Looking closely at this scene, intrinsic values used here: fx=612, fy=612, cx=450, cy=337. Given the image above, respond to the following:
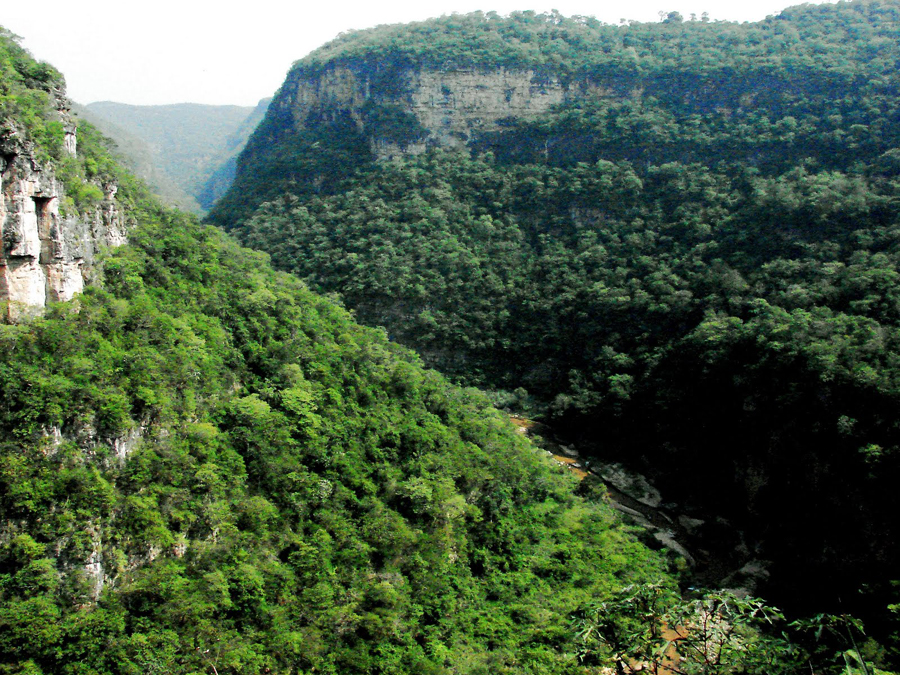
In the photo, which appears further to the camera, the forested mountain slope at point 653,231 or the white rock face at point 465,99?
the white rock face at point 465,99

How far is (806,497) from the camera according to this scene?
83.9 ft

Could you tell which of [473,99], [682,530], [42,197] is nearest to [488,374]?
[682,530]

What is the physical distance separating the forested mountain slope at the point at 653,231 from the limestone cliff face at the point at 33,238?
26.1m

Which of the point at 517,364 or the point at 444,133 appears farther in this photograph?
the point at 444,133

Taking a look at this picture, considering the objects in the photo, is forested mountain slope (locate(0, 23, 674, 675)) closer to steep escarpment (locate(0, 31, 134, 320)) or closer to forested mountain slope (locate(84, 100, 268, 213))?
steep escarpment (locate(0, 31, 134, 320))

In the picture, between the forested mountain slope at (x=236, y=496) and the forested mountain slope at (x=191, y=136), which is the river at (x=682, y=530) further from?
the forested mountain slope at (x=191, y=136)

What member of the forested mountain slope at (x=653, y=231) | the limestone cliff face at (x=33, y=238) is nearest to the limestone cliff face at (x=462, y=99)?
the forested mountain slope at (x=653, y=231)

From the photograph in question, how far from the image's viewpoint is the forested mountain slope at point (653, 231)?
85.1ft

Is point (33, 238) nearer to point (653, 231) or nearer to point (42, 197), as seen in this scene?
point (42, 197)

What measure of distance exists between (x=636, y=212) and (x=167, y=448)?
1569 inches

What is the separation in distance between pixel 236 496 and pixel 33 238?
845 centimetres

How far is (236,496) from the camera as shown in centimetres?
1675

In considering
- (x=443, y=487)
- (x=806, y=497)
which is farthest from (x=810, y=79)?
(x=443, y=487)

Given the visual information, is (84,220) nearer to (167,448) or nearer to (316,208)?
(167,448)
